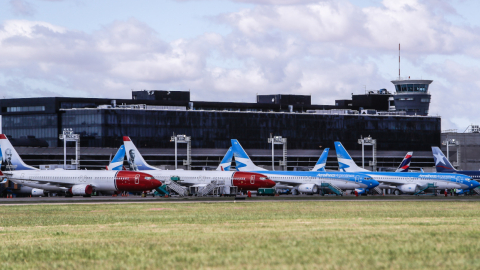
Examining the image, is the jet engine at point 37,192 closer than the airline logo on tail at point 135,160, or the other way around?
the jet engine at point 37,192

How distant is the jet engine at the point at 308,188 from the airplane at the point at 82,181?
27.3 m

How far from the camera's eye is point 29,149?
19250cm

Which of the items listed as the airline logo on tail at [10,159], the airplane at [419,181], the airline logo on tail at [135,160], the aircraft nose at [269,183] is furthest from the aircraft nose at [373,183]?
the airline logo on tail at [10,159]

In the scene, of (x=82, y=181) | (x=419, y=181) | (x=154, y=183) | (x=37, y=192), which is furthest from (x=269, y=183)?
(x=37, y=192)

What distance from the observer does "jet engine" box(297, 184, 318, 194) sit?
420ft

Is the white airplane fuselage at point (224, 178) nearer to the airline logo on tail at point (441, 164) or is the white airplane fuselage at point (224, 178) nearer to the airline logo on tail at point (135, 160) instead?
the airline logo on tail at point (135, 160)

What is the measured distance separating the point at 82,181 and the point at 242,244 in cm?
8851

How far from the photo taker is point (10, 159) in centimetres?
13388

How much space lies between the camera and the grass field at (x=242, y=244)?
2880 centimetres

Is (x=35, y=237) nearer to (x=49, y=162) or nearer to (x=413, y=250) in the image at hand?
(x=413, y=250)

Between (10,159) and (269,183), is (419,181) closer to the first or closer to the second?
(269,183)

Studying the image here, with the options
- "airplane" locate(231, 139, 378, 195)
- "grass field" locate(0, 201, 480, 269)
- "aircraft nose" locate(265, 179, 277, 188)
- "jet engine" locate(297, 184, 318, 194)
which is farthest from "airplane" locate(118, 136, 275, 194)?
"grass field" locate(0, 201, 480, 269)

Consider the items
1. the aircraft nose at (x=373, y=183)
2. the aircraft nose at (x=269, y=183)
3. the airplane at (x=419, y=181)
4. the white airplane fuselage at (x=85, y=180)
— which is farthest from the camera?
the airplane at (x=419, y=181)

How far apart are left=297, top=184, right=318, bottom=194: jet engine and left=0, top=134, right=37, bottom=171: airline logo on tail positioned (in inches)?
1930
